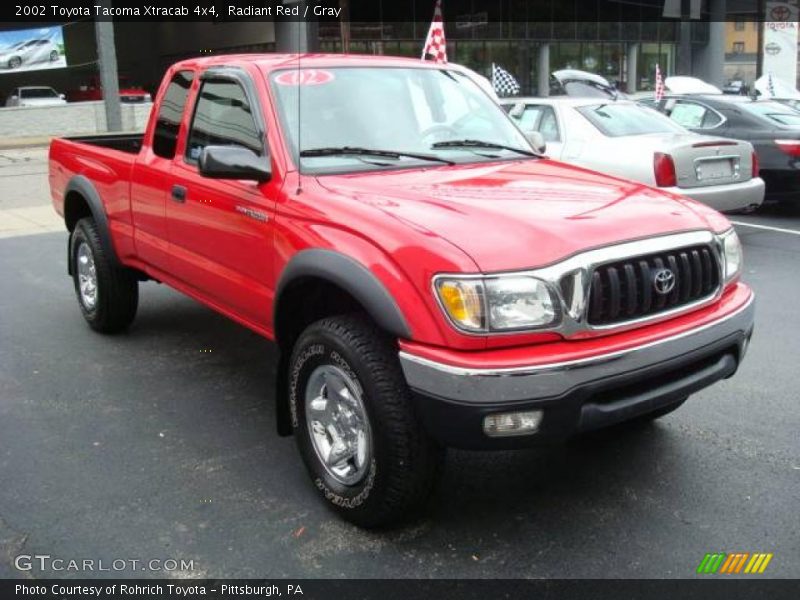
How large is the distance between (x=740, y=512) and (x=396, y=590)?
1492 millimetres

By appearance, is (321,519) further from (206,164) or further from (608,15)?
(608,15)

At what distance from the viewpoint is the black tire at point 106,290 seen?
5695 millimetres

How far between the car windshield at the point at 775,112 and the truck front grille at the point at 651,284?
8252 mm

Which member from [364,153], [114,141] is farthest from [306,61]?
[114,141]

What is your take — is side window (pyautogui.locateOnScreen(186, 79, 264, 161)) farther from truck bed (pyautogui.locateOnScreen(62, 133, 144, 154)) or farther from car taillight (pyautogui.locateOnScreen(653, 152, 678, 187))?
car taillight (pyautogui.locateOnScreen(653, 152, 678, 187))

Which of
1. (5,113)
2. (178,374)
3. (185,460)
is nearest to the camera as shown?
(185,460)

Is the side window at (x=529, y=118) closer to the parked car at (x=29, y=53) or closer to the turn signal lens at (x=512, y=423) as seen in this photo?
the turn signal lens at (x=512, y=423)

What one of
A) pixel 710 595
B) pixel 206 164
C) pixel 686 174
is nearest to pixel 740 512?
pixel 710 595

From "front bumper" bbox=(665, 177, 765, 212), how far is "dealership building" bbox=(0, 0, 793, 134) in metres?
29.5

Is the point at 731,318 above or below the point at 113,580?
above

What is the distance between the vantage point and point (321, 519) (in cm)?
341

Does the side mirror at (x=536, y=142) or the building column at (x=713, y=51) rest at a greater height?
the building column at (x=713, y=51)

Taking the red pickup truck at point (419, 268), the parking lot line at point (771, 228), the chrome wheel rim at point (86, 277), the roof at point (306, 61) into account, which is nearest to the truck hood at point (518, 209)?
the red pickup truck at point (419, 268)

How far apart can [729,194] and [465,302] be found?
642 cm
